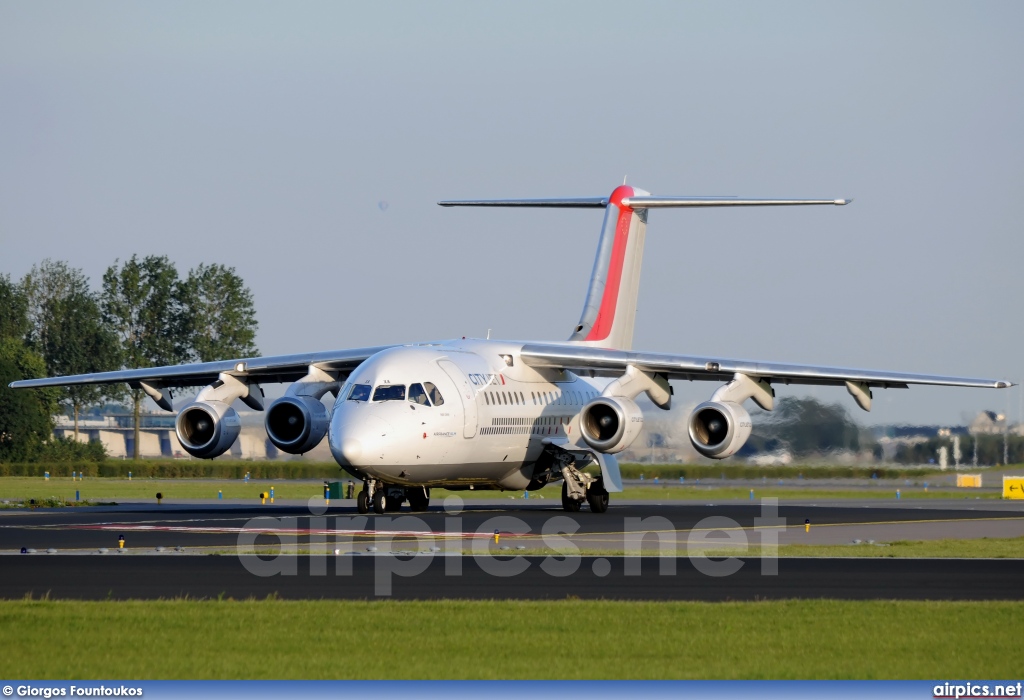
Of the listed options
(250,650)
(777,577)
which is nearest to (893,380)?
(777,577)

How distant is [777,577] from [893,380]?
543 inches

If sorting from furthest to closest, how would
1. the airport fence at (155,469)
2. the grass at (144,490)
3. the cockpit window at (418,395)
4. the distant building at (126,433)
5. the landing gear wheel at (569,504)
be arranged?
the distant building at (126,433), the airport fence at (155,469), the grass at (144,490), the landing gear wheel at (569,504), the cockpit window at (418,395)

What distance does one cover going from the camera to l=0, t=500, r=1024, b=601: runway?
14.8 metres

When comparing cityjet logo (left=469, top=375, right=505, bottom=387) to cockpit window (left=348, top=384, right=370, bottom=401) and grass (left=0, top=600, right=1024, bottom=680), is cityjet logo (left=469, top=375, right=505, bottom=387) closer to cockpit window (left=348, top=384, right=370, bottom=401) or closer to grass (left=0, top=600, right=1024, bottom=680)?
cockpit window (left=348, top=384, right=370, bottom=401)

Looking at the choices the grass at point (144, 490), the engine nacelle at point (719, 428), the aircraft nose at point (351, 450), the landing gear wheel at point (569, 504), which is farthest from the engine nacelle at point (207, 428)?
the engine nacelle at point (719, 428)

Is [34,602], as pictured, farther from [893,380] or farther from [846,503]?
[846,503]

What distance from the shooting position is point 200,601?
13375 mm

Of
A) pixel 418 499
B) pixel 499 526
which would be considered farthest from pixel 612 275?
pixel 499 526

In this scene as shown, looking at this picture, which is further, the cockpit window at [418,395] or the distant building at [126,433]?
the distant building at [126,433]

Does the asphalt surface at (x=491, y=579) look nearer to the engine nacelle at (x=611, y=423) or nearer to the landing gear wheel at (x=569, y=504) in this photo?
the engine nacelle at (x=611, y=423)

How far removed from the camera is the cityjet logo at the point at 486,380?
96.0ft

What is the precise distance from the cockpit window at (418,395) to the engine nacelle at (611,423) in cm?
365

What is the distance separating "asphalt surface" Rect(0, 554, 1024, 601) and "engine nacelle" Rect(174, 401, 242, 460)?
466 inches
